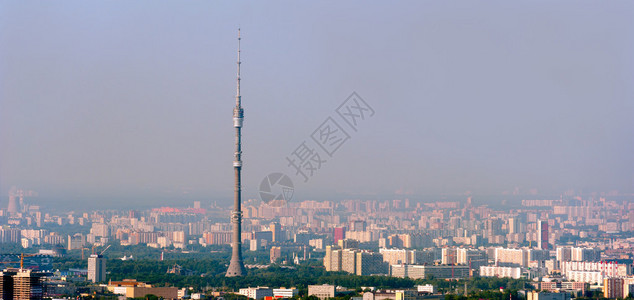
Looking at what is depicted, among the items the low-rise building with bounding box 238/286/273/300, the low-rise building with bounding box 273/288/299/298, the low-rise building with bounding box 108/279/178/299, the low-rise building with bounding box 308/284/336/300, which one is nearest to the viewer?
the low-rise building with bounding box 108/279/178/299

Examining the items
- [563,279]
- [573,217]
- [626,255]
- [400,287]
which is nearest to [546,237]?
[573,217]

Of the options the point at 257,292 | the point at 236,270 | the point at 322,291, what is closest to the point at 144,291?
the point at 257,292

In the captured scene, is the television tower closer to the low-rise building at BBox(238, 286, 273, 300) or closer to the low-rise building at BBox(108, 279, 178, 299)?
the low-rise building at BBox(238, 286, 273, 300)

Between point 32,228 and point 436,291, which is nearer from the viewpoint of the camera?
point 436,291

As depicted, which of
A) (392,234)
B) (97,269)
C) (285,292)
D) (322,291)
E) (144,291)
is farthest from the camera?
(392,234)

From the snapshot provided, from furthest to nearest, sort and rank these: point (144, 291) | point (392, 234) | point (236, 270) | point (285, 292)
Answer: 1. point (392, 234)
2. point (236, 270)
3. point (285, 292)
4. point (144, 291)

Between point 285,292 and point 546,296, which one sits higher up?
point 546,296

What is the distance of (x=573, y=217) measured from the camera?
2589 inches

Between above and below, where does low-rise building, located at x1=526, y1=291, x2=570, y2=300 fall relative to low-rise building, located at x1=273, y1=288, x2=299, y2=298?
above

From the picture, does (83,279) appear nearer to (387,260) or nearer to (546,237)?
(387,260)

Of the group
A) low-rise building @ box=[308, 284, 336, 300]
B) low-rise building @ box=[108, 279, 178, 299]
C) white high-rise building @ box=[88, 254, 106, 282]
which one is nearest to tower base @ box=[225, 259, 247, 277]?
white high-rise building @ box=[88, 254, 106, 282]

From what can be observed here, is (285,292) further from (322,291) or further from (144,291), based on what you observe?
(144,291)

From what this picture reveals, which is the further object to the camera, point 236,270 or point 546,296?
point 236,270

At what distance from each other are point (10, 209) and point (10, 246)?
379 cm
